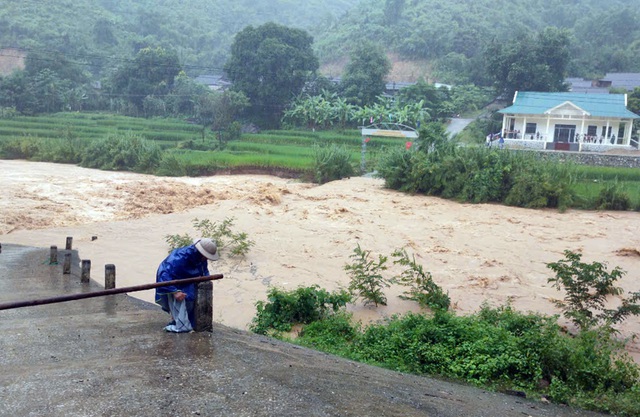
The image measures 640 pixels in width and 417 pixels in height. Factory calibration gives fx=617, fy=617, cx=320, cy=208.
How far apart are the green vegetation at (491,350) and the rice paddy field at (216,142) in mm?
15523

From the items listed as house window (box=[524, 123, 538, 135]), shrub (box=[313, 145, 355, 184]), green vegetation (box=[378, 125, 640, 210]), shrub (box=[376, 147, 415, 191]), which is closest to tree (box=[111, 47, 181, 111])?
shrub (box=[313, 145, 355, 184])

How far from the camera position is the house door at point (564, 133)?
34156 mm

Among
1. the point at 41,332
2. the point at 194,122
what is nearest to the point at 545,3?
the point at 194,122

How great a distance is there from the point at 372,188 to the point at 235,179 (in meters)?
6.20

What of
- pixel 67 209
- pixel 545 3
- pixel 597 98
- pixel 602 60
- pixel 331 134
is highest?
pixel 545 3

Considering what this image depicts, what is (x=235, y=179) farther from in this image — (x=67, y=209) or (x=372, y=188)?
(x=67, y=209)

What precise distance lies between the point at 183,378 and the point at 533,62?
3834 cm

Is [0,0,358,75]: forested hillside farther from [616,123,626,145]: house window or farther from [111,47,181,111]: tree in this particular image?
[616,123,626,145]: house window

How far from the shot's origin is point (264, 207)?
2023cm

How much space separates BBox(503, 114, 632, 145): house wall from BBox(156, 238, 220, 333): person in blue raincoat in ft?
103

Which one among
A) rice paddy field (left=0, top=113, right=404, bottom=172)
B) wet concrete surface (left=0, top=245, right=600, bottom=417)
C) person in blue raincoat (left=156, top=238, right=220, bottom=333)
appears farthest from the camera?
rice paddy field (left=0, top=113, right=404, bottom=172)

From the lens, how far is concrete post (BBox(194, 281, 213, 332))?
18.9 feet

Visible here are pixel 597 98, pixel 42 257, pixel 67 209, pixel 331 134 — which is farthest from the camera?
pixel 331 134

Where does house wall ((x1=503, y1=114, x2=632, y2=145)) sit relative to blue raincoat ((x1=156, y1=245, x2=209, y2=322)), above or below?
above
